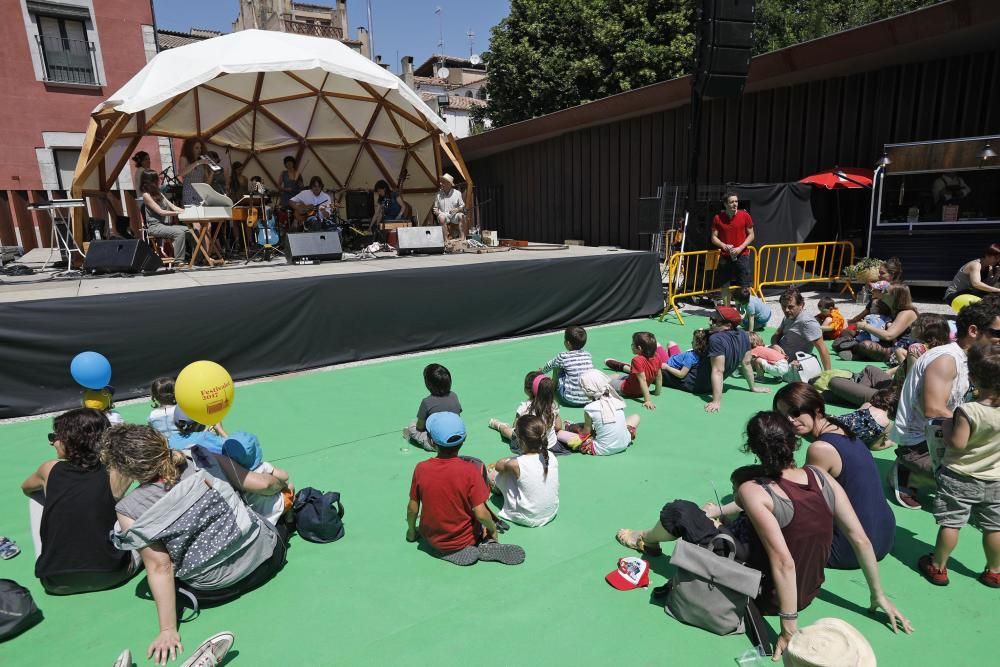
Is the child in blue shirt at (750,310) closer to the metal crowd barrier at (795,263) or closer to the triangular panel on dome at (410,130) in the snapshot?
the metal crowd barrier at (795,263)

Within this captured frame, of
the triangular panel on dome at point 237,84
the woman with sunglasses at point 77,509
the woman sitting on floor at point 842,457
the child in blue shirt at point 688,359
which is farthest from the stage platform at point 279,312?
the woman sitting on floor at point 842,457

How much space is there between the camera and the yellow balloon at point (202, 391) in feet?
9.84

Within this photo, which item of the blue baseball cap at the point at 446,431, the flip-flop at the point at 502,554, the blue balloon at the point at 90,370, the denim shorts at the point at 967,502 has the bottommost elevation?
the flip-flop at the point at 502,554

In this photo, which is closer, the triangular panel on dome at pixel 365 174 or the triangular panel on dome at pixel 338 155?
the triangular panel on dome at pixel 338 155

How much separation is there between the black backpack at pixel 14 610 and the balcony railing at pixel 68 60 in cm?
2063

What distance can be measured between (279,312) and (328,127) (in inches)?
370

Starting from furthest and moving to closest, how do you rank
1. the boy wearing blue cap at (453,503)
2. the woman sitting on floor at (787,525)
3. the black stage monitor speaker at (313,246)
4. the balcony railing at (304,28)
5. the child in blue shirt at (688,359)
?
the balcony railing at (304,28) → the black stage monitor speaker at (313,246) → the child in blue shirt at (688,359) → the boy wearing blue cap at (453,503) → the woman sitting on floor at (787,525)

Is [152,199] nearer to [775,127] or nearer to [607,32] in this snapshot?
[775,127]

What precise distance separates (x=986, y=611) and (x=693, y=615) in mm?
1376

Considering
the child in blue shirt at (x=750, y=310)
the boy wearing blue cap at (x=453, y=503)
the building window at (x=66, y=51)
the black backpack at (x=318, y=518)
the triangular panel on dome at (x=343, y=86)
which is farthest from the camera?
the building window at (x=66, y=51)

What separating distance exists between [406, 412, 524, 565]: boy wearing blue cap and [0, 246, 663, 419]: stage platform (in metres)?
4.32

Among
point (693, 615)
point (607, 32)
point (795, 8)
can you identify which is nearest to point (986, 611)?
point (693, 615)

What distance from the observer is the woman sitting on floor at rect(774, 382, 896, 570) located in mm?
2756

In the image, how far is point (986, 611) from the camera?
2682 mm
